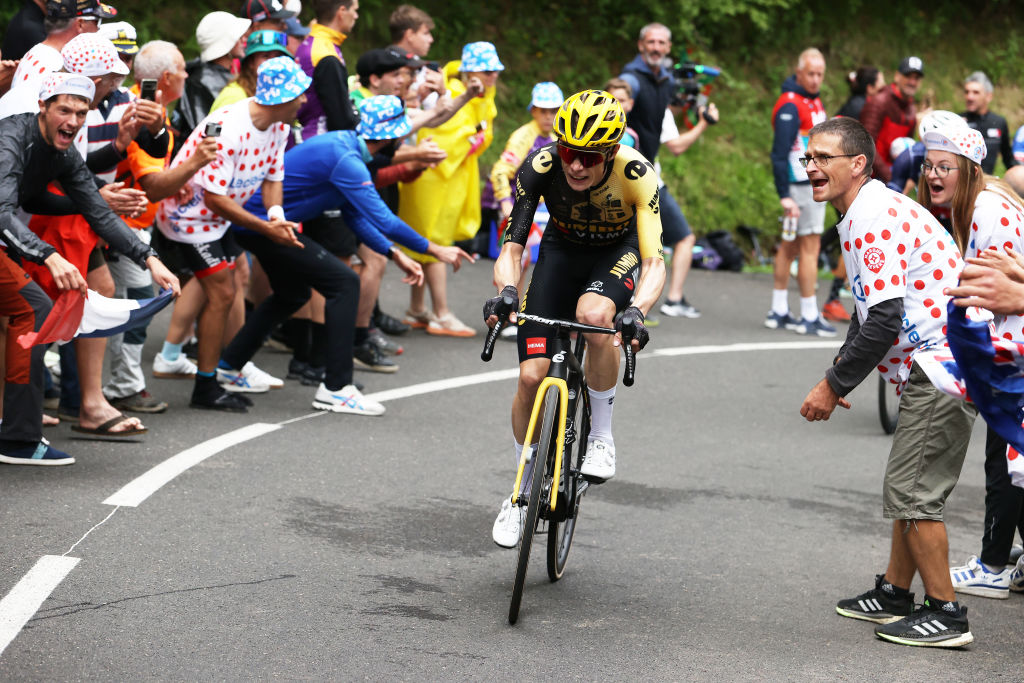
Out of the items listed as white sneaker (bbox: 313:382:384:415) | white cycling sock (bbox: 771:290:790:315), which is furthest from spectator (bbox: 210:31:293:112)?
white cycling sock (bbox: 771:290:790:315)

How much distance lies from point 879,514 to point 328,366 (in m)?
3.58

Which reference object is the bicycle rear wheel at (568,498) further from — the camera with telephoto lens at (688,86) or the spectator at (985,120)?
the camera with telephoto lens at (688,86)

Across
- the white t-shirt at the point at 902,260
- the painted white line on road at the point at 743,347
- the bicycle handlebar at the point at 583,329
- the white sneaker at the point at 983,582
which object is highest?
the white t-shirt at the point at 902,260

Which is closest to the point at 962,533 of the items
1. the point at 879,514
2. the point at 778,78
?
the point at 879,514

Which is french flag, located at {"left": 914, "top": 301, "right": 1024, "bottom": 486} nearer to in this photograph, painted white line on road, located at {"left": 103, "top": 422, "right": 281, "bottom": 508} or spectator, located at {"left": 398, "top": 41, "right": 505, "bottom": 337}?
painted white line on road, located at {"left": 103, "top": 422, "right": 281, "bottom": 508}

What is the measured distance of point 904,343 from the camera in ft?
18.7

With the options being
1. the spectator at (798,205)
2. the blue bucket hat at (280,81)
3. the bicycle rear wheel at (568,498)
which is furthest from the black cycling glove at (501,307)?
the spectator at (798,205)

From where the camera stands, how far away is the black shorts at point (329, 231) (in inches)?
390

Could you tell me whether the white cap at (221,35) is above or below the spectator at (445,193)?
above

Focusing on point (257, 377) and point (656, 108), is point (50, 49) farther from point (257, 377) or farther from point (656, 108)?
point (656, 108)

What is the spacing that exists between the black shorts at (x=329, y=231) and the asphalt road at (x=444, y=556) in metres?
1.03

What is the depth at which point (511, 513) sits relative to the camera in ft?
19.5

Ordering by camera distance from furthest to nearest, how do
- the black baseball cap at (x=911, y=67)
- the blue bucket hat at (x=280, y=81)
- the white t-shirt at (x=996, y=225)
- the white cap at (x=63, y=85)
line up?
1. the black baseball cap at (x=911, y=67)
2. the blue bucket hat at (x=280, y=81)
3. the white cap at (x=63, y=85)
4. the white t-shirt at (x=996, y=225)

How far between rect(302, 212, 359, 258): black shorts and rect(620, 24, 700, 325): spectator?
4.09 metres
